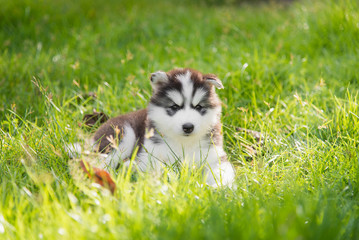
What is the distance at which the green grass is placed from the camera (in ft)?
7.82

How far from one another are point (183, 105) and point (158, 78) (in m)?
0.38

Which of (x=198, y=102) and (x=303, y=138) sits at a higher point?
(x=198, y=102)

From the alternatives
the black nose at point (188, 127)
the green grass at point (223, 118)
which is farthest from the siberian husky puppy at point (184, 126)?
the green grass at point (223, 118)

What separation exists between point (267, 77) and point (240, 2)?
7.11 metres

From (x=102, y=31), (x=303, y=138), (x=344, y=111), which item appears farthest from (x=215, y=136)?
(x=102, y=31)

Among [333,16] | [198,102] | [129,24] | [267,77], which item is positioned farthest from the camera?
[129,24]

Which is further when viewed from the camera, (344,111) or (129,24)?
(129,24)

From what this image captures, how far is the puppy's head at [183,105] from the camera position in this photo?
135 inches

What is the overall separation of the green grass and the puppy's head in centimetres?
44

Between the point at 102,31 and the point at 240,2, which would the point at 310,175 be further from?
the point at 240,2

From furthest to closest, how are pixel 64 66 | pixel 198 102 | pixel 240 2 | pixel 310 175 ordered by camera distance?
pixel 240 2 → pixel 64 66 → pixel 198 102 → pixel 310 175

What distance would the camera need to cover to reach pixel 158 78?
3.67m

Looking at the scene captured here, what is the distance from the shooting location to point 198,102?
3547mm

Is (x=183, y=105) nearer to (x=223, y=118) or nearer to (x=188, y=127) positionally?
(x=188, y=127)
